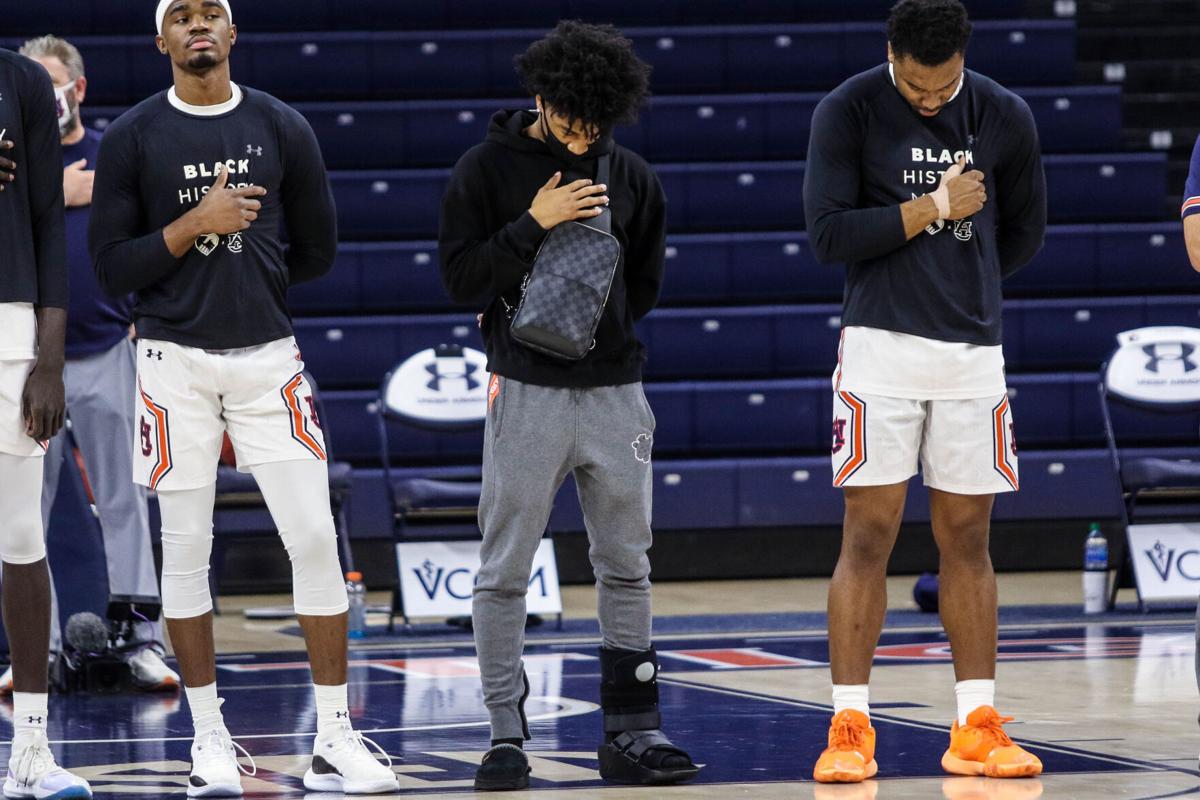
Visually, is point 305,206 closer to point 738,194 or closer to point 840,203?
point 840,203

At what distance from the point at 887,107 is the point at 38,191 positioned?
5.65ft

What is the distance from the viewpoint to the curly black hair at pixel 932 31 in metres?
3.78

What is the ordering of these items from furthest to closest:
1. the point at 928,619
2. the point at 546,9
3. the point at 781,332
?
the point at 546,9, the point at 781,332, the point at 928,619

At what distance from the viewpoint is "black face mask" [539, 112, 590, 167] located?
12.3 feet

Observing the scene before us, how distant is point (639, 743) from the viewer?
380cm

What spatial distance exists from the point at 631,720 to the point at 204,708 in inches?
33.6

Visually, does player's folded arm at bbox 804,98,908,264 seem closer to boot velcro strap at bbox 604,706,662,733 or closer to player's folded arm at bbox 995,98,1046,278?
player's folded arm at bbox 995,98,1046,278

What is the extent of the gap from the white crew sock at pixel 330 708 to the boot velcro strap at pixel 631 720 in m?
0.53

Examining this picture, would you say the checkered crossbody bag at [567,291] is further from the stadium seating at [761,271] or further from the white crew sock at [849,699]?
the stadium seating at [761,271]

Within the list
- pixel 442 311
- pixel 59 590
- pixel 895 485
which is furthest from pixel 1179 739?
pixel 442 311

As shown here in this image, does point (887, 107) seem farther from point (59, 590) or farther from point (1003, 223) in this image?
point (59, 590)

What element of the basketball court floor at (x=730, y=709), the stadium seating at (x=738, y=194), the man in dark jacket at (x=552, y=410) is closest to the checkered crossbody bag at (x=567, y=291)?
the man in dark jacket at (x=552, y=410)

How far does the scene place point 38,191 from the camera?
379 cm

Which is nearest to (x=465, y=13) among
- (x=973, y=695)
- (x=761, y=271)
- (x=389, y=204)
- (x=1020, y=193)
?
(x=389, y=204)
